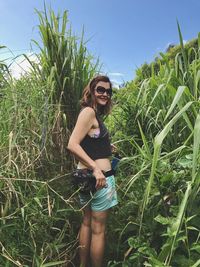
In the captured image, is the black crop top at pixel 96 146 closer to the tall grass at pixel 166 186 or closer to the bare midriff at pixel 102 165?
the bare midriff at pixel 102 165

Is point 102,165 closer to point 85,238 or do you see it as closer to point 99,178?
point 99,178

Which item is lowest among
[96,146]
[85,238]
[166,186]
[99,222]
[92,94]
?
[85,238]

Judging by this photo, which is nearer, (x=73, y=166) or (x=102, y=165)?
(x=102, y=165)

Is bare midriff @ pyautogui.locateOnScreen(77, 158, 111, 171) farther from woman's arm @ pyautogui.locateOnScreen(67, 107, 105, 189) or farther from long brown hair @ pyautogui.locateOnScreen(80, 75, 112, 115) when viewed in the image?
long brown hair @ pyautogui.locateOnScreen(80, 75, 112, 115)

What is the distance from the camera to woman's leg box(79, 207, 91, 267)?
103 inches

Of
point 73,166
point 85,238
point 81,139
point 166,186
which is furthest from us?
point 73,166

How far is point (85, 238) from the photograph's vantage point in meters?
2.62

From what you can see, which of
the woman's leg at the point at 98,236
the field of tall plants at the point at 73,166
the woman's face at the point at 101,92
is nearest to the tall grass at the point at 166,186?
the field of tall plants at the point at 73,166

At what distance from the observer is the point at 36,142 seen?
2.76 metres

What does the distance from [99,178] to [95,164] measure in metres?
0.09

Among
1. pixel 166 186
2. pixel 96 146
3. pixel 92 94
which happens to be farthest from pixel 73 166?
pixel 166 186

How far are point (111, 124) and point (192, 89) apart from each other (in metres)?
1.13

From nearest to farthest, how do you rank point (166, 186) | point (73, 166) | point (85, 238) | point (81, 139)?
point (166, 186) < point (81, 139) < point (85, 238) < point (73, 166)

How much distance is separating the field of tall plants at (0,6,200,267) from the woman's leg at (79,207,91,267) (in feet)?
0.20
